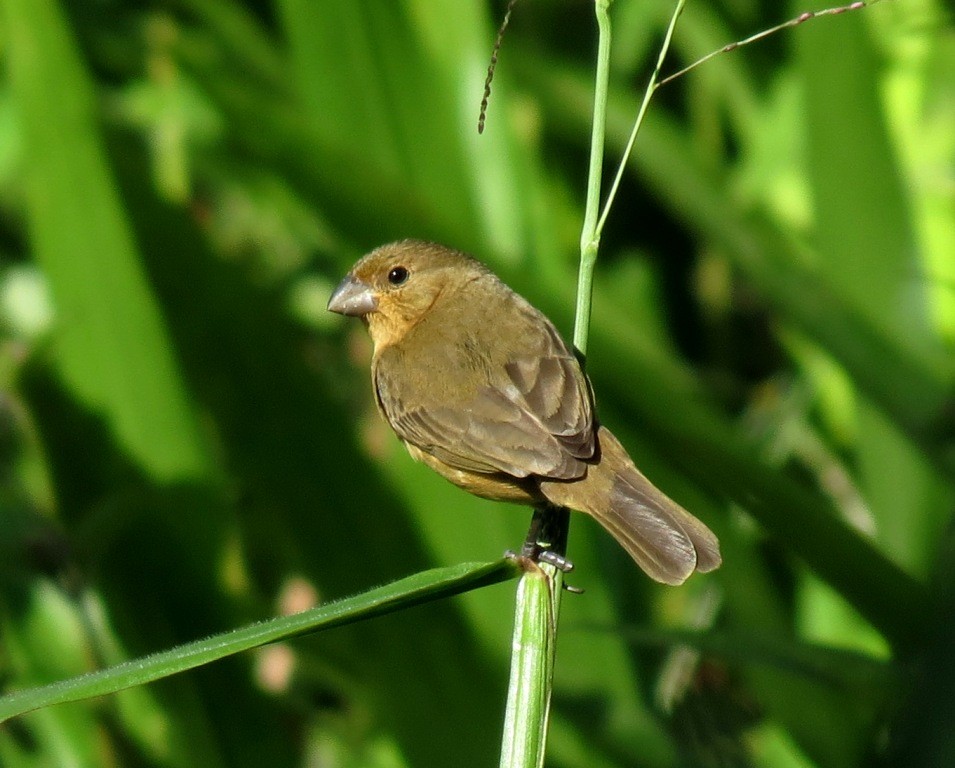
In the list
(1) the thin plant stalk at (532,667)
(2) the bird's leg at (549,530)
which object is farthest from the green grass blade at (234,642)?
(2) the bird's leg at (549,530)

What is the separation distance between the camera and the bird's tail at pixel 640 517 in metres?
2.17

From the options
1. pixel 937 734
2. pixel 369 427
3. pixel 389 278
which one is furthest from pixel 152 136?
pixel 937 734

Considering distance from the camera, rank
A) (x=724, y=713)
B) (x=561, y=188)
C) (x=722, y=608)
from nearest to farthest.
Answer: (x=724, y=713)
(x=722, y=608)
(x=561, y=188)

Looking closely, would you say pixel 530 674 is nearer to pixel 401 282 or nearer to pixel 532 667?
pixel 532 667

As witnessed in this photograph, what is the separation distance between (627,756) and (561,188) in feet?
8.46

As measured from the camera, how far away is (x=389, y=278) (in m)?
3.06

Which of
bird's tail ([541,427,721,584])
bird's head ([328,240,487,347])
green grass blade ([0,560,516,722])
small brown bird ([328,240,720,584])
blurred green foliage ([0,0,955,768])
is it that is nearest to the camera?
green grass blade ([0,560,516,722])

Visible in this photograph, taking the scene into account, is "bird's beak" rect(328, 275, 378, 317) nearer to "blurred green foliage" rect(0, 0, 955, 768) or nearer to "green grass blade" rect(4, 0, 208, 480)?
"blurred green foliage" rect(0, 0, 955, 768)

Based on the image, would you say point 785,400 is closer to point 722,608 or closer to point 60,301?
point 722,608

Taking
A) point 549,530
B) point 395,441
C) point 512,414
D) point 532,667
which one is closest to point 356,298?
point 395,441

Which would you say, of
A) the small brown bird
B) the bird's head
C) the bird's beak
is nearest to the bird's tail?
the small brown bird

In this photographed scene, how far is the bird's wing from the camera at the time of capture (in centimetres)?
238

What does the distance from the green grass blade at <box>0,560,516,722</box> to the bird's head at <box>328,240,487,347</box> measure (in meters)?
1.61

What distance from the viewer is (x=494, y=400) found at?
8.40 feet
